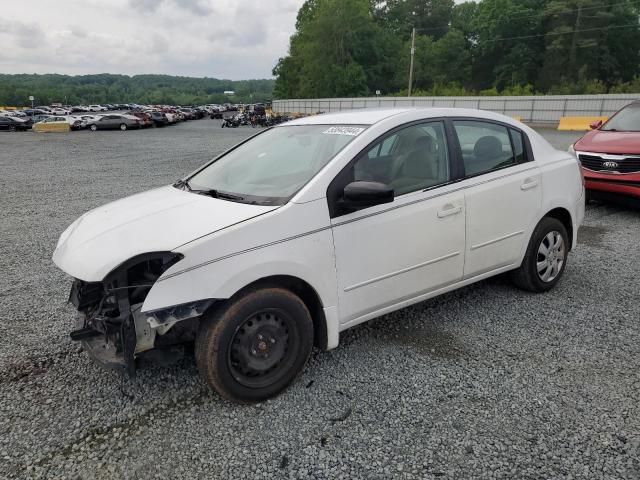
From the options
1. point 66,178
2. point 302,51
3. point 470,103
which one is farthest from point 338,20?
point 66,178

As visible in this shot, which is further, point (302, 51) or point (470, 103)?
point (302, 51)

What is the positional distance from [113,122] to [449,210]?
3679cm

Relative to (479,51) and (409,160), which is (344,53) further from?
(409,160)

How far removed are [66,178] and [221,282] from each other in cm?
1101

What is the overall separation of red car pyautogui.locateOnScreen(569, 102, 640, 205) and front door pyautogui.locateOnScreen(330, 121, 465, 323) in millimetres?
4719

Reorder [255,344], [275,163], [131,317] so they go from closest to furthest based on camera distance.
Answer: [131,317], [255,344], [275,163]

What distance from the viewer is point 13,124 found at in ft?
117

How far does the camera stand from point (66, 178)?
11820 mm

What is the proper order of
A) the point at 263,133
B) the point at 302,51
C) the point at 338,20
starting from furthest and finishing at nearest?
the point at 302,51
the point at 338,20
the point at 263,133

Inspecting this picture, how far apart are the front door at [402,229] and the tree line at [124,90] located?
4672 inches

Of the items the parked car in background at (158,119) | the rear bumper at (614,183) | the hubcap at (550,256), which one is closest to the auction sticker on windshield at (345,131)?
the hubcap at (550,256)

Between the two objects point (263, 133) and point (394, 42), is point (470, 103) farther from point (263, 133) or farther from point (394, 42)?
point (394, 42)

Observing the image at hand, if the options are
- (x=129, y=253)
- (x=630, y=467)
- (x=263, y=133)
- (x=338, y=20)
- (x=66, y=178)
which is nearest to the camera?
(x=630, y=467)

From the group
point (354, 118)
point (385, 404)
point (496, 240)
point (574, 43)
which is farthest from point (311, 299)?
point (574, 43)
